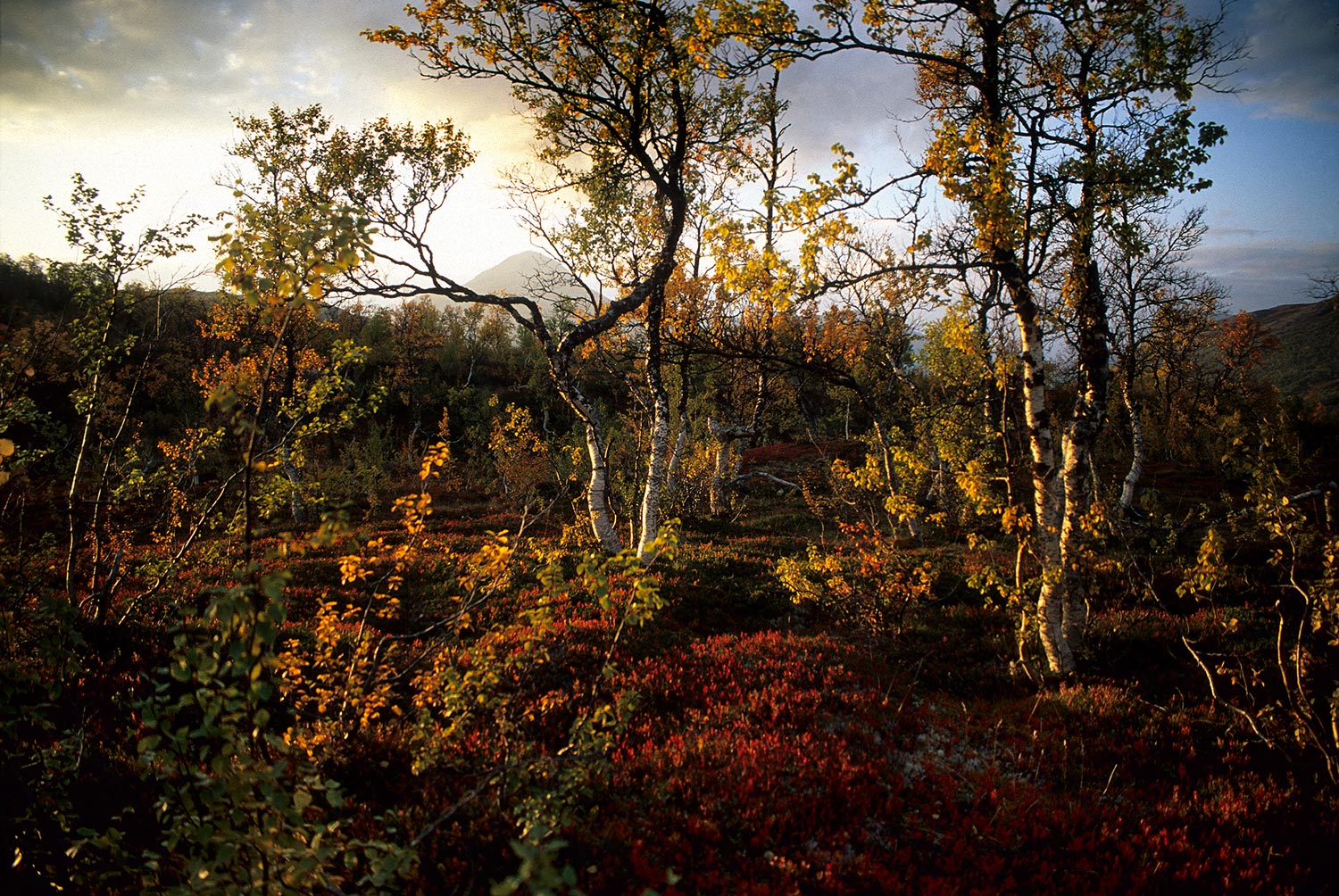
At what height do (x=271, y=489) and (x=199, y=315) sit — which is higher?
(x=199, y=315)

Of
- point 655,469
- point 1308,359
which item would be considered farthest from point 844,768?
point 1308,359

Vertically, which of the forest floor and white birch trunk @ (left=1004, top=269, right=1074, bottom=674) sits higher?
white birch trunk @ (left=1004, top=269, right=1074, bottom=674)

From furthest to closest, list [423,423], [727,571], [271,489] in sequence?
1. [423,423]
2. [727,571]
3. [271,489]

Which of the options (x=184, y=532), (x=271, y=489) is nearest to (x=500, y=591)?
(x=271, y=489)

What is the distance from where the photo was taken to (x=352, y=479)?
25.1 m

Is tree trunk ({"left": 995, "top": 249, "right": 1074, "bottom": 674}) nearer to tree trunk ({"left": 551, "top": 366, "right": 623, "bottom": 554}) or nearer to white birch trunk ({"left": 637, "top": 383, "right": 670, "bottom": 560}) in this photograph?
white birch trunk ({"left": 637, "top": 383, "right": 670, "bottom": 560})

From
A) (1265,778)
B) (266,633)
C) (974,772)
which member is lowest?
(1265,778)

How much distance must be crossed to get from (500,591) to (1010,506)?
9.41 m

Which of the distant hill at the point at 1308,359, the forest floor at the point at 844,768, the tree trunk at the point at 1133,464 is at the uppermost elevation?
the distant hill at the point at 1308,359

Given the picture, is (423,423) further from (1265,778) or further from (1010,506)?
(1265,778)

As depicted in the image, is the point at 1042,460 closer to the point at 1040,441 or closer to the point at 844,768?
the point at 1040,441

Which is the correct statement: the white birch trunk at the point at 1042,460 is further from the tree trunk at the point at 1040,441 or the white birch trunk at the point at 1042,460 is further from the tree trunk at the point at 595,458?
the tree trunk at the point at 595,458

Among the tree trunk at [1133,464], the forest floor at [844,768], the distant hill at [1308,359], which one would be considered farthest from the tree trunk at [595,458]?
the distant hill at [1308,359]

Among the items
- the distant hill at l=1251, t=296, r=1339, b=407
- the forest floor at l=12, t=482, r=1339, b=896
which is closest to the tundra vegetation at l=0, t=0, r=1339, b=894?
the forest floor at l=12, t=482, r=1339, b=896
